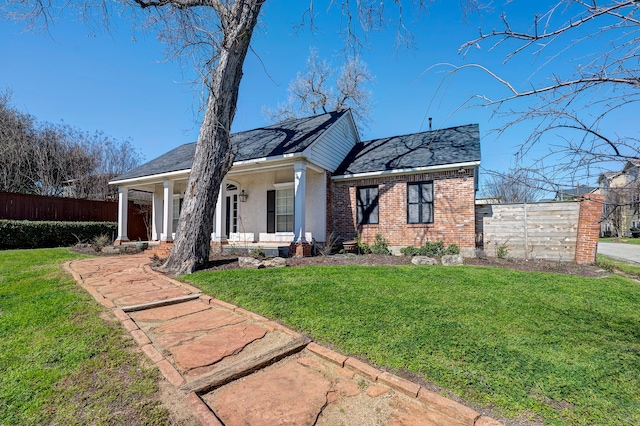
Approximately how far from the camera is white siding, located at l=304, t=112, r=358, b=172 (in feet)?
33.7

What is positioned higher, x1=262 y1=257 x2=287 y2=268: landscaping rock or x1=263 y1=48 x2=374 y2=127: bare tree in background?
x1=263 y1=48 x2=374 y2=127: bare tree in background

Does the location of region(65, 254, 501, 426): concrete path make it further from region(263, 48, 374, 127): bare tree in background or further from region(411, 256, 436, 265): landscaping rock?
region(263, 48, 374, 127): bare tree in background

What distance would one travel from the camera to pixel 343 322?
349 cm

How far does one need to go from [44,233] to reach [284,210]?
33.8ft

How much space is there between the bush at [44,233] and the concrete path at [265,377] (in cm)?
1177

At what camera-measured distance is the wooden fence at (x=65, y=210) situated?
12.9 metres

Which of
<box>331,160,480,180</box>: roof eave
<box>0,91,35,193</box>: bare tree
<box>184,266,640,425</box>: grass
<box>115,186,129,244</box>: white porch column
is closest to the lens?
<box>184,266,640,425</box>: grass

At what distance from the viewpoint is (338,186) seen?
11547 millimetres

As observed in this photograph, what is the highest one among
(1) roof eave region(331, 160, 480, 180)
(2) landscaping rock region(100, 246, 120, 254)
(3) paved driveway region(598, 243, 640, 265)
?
(1) roof eave region(331, 160, 480, 180)

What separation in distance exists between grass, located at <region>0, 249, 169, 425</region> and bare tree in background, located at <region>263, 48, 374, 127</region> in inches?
833

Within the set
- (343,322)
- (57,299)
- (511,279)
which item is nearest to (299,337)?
(343,322)

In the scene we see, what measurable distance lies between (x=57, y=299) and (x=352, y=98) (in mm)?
22110

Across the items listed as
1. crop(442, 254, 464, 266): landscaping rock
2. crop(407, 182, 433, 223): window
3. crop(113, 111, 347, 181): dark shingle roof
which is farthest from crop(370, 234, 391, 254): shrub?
crop(113, 111, 347, 181): dark shingle roof

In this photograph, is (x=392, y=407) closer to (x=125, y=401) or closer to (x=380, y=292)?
(x=125, y=401)
